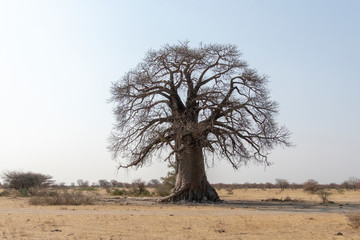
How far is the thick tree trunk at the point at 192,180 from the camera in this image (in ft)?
81.9

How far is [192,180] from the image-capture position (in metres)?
25.3

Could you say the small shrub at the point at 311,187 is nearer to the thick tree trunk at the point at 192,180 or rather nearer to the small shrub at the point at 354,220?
the thick tree trunk at the point at 192,180

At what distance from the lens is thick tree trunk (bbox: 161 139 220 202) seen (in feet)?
81.9

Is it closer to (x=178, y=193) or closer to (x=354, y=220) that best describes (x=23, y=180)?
(x=178, y=193)

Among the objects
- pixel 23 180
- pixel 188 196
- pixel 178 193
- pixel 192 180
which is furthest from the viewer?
pixel 23 180

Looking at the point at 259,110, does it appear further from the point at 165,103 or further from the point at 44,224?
the point at 44,224

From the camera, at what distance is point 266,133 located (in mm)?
24953

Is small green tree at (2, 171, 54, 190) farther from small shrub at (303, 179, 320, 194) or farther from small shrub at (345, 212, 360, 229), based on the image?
small shrub at (345, 212, 360, 229)

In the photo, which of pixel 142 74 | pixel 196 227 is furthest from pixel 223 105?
pixel 196 227

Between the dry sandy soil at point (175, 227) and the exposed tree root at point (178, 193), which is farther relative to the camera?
the exposed tree root at point (178, 193)

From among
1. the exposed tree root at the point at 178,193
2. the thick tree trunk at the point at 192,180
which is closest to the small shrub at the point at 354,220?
the thick tree trunk at the point at 192,180

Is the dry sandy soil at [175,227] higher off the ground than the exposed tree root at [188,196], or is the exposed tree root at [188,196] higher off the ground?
the exposed tree root at [188,196]

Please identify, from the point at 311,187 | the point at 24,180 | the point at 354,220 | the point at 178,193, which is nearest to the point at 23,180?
the point at 24,180

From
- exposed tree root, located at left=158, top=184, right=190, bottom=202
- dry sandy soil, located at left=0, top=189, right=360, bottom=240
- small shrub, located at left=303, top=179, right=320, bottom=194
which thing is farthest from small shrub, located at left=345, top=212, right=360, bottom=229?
small shrub, located at left=303, top=179, right=320, bottom=194
